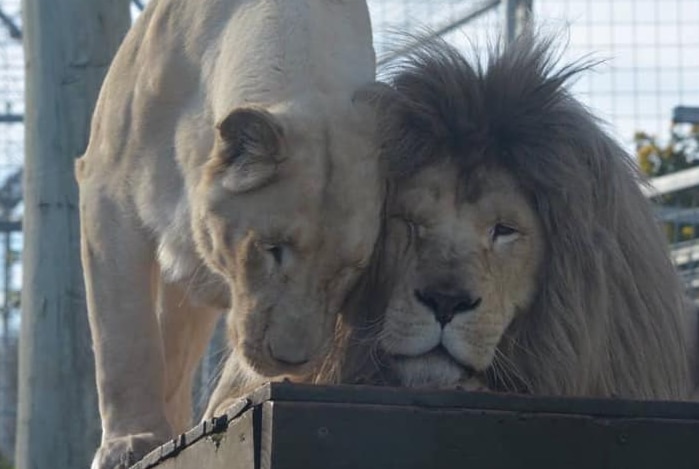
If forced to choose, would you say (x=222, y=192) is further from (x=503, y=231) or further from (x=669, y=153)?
(x=669, y=153)

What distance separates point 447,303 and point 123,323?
1047 millimetres

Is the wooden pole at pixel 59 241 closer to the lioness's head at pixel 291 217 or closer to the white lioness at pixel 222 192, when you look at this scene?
the white lioness at pixel 222 192

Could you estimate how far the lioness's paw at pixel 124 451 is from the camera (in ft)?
11.6

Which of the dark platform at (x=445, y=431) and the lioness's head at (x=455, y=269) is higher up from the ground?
the lioness's head at (x=455, y=269)

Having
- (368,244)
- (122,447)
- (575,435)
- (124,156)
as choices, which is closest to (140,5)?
(124,156)

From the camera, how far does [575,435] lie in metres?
2.28

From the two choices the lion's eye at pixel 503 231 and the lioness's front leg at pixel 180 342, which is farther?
the lioness's front leg at pixel 180 342

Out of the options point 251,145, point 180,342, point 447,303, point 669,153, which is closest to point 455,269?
point 447,303

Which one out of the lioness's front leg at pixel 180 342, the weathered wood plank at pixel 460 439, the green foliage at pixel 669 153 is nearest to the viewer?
the weathered wood plank at pixel 460 439

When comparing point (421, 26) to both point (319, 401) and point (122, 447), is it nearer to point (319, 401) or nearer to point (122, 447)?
point (122, 447)

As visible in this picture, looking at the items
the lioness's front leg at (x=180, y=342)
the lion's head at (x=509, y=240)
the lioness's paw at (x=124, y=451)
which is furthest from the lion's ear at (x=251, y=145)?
the lioness's front leg at (x=180, y=342)

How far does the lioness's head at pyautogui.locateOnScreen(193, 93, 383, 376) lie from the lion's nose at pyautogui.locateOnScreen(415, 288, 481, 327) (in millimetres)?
229

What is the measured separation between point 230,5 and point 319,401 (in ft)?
5.62

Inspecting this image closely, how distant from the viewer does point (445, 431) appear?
223 cm
